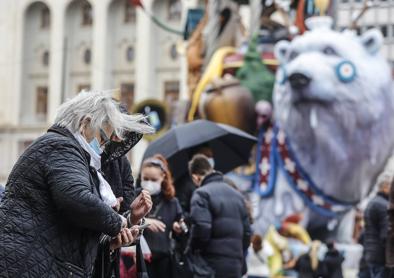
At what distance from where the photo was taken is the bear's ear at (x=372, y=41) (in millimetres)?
16344

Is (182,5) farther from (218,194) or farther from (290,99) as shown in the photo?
(218,194)

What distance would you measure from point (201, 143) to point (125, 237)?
4.95m

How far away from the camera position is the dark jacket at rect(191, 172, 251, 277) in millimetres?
7801

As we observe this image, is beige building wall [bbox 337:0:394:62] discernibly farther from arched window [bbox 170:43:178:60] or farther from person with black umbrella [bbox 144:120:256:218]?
person with black umbrella [bbox 144:120:256:218]

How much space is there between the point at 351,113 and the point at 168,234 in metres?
8.95

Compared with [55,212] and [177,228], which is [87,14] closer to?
[177,228]

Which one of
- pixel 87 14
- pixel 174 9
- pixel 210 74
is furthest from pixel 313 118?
pixel 87 14

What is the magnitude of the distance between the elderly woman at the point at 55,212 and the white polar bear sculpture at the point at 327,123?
11470 millimetres

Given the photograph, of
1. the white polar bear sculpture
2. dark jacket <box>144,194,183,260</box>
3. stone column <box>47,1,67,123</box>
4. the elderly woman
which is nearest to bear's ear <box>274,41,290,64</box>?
the white polar bear sculpture

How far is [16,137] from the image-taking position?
61688 millimetres

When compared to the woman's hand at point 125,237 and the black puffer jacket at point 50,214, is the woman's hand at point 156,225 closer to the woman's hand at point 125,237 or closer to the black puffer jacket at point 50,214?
the woman's hand at point 125,237

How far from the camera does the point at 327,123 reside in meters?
16.5

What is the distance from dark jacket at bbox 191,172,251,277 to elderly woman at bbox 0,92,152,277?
317 cm

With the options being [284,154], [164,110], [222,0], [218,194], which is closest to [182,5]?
[164,110]
